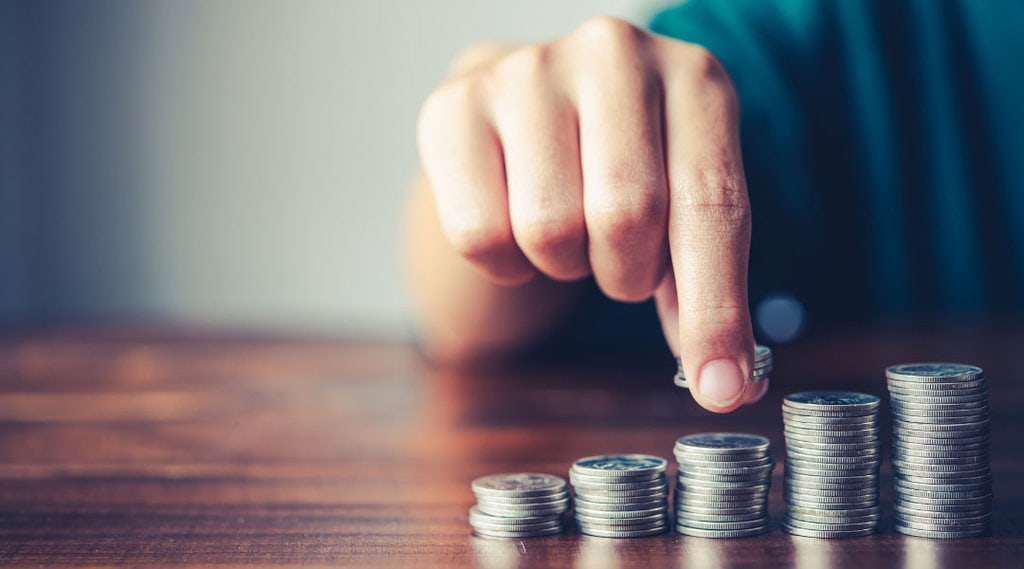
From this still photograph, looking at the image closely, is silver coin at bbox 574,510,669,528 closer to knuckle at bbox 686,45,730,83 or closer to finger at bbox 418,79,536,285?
finger at bbox 418,79,536,285

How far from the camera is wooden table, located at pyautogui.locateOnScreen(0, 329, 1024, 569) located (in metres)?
0.75

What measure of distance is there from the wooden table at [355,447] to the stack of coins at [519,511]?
2 cm

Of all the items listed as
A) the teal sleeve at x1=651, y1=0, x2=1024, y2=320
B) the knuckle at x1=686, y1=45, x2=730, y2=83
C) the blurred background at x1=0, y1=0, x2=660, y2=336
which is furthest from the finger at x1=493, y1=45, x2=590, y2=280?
the blurred background at x1=0, y1=0, x2=660, y2=336

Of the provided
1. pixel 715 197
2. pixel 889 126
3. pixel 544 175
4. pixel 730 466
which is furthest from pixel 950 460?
pixel 889 126

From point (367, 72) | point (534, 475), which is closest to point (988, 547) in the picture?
point (534, 475)

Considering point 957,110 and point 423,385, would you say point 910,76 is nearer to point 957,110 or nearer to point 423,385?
point 957,110

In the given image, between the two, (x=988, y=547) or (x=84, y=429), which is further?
(x=84, y=429)

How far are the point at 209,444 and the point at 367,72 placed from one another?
8.76 feet

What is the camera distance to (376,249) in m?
3.83

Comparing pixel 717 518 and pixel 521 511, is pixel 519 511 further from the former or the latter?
pixel 717 518

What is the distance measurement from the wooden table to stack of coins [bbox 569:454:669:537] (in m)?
0.01

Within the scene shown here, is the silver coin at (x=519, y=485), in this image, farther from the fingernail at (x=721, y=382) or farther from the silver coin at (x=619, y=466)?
the fingernail at (x=721, y=382)

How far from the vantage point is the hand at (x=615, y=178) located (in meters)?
0.84

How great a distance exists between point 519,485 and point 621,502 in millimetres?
90
